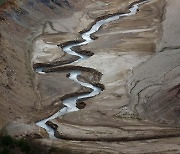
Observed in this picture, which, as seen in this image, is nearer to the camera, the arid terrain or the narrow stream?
the arid terrain

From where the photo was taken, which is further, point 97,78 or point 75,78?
point 75,78

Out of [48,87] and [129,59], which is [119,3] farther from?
[48,87]

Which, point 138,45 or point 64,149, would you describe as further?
point 138,45

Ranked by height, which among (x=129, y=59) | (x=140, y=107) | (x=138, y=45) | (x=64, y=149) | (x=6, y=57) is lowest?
(x=64, y=149)

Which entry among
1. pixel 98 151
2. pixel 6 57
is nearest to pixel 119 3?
pixel 6 57

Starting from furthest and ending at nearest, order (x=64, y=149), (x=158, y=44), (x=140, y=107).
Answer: (x=158, y=44), (x=140, y=107), (x=64, y=149)

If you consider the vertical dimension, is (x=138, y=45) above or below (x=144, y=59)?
above

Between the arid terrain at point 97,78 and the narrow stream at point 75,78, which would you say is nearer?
the arid terrain at point 97,78

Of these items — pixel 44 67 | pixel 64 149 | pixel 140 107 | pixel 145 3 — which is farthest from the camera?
pixel 145 3
